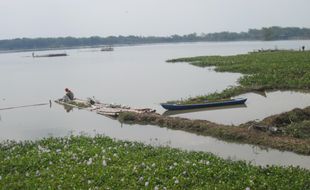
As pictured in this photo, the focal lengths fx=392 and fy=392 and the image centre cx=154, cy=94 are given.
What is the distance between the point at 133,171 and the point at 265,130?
662 centimetres

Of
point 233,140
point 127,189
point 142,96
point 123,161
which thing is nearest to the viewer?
point 127,189

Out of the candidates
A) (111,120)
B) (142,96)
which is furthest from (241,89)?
(111,120)

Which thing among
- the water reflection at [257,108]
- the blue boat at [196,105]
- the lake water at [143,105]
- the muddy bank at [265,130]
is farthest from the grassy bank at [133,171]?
the blue boat at [196,105]

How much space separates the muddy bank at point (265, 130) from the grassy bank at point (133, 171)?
9.83 ft

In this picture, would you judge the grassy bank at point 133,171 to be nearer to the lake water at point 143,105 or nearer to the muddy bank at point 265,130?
the lake water at point 143,105

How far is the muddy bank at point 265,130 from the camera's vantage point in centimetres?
1271

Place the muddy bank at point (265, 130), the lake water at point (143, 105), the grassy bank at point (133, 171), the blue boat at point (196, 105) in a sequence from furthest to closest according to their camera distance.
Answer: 1. the blue boat at point (196, 105)
2. the lake water at point (143, 105)
3. the muddy bank at point (265, 130)
4. the grassy bank at point (133, 171)

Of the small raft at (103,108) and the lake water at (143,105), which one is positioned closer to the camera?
the lake water at (143,105)

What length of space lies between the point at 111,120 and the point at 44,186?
1053 cm

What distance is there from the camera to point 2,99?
3053 cm

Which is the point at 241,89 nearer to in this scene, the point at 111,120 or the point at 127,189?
the point at 111,120

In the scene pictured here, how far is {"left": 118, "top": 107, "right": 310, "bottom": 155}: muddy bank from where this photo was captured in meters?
12.7

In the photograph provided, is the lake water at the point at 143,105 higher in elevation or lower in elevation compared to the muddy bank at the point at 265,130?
lower

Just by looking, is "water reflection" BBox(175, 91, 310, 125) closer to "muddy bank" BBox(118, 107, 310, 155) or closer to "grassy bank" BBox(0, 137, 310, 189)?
"muddy bank" BBox(118, 107, 310, 155)
